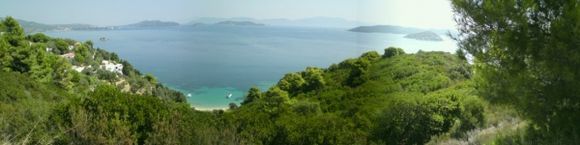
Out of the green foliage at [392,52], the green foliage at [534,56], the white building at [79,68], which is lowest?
the white building at [79,68]

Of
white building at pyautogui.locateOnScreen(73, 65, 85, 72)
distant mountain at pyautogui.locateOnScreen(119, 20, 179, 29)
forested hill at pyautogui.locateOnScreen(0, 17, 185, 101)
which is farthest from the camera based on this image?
distant mountain at pyautogui.locateOnScreen(119, 20, 179, 29)

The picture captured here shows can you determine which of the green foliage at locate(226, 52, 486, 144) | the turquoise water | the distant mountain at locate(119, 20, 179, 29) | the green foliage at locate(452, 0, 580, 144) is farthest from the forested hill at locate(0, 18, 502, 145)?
the distant mountain at locate(119, 20, 179, 29)

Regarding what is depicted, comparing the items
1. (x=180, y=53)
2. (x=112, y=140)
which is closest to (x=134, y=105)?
(x=112, y=140)

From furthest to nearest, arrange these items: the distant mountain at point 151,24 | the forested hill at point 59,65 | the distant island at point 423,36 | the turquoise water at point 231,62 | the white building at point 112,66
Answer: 1. the distant mountain at point 151,24
2. the turquoise water at point 231,62
3. the white building at point 112,66
4. the distant island at point 423,36
5. the forested hill at point 59,65

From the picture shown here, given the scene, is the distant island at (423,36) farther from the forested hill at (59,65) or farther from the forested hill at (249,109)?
the forested hill at (59,65)

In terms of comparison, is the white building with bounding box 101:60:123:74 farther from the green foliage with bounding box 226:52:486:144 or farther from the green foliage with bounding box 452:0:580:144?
the green foliage with bounding box 452:0:580:144

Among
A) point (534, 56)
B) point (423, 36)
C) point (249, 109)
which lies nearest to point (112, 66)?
point (249, 109)

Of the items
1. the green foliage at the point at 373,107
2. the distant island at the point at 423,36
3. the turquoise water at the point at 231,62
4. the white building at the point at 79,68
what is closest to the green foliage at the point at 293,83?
the green foliage at the point at 373,107
